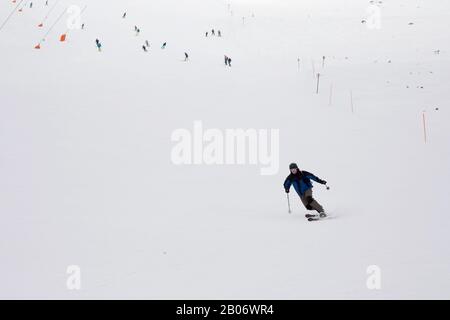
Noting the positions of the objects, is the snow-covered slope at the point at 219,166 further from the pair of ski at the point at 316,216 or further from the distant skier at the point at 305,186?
the distant skier at the point at 305,186

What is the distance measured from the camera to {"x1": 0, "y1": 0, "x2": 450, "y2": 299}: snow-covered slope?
679 cm

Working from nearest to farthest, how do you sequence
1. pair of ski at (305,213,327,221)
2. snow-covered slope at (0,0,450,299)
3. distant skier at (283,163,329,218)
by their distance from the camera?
snow-covered slope at (0,0,450,299) < pair of ski at (305,213,327,221) < distant skier at (283,163,329,218)

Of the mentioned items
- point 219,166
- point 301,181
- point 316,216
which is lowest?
point 316,216

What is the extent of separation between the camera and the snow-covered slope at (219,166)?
6.79 metres

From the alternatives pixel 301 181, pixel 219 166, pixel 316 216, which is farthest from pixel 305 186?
pixel 219 166

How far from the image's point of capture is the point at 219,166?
583 inches

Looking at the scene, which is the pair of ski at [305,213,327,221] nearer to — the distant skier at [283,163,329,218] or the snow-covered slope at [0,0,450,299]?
the distant skier at [283,163,329,218]

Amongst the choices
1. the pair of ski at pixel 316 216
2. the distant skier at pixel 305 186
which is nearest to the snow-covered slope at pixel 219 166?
the pair of ski at pixel 316 216

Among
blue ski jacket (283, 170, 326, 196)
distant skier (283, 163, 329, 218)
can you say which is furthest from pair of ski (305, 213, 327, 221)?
blue ski jacket (283, 170, 326, 196)

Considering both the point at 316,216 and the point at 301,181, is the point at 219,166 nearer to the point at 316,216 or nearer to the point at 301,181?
the point at 301,181
